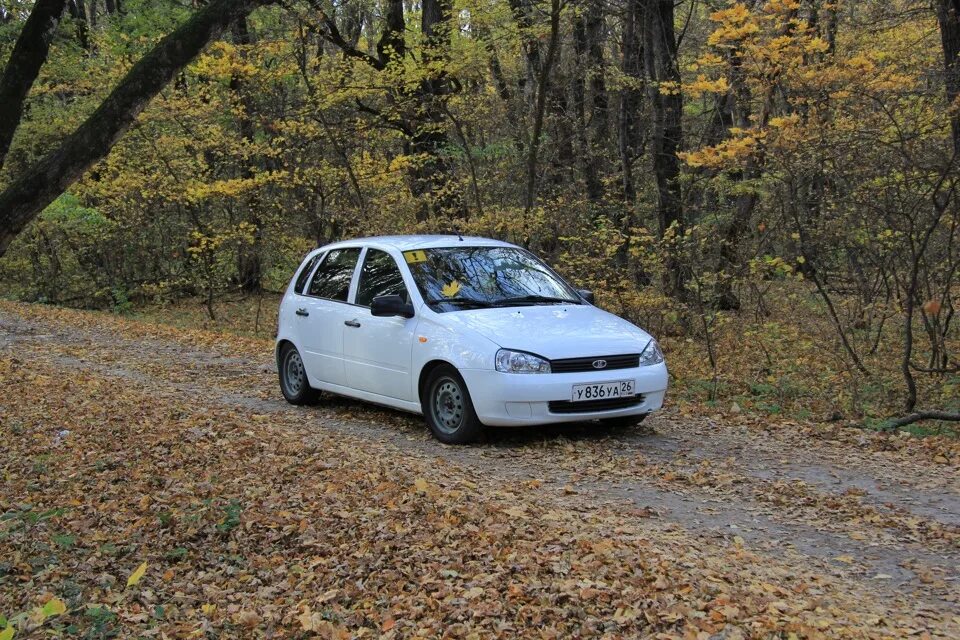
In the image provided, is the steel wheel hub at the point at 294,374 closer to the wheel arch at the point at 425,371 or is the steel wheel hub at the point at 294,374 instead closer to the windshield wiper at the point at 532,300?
the wheel arch at the point at 425,371

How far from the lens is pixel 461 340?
24.8ft

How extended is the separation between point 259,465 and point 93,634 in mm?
2455

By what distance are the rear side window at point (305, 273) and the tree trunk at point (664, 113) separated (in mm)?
6724

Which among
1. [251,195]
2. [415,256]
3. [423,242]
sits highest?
[251,195]

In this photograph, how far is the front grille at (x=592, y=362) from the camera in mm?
7328

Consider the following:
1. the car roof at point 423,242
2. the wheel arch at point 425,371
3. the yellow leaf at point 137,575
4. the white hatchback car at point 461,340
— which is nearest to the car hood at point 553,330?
the white hatchback car at point 461,340

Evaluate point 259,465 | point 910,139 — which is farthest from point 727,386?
point 259,465

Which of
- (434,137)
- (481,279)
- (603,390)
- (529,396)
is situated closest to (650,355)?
(603,390)

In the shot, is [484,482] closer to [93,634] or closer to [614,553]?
[614,553]

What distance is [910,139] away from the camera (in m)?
9.41

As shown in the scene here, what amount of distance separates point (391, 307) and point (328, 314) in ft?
4.61

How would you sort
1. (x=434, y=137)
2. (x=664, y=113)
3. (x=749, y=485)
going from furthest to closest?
(x=434, y=137) → (x=664, y=113) → (x=749, y=485)

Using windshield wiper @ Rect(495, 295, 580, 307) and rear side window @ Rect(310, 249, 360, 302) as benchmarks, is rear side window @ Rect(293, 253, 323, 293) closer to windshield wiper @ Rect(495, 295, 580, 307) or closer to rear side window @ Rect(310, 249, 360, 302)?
rear side window @ Rect(310, 249, 360, 302)

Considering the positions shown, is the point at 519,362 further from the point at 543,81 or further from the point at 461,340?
the point at 543,81
